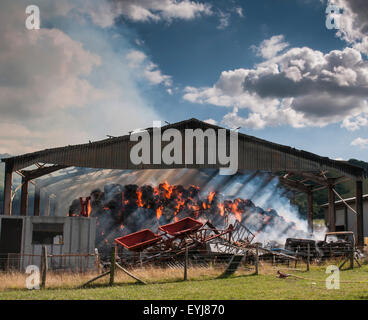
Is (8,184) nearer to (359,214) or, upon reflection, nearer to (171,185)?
(171,185)

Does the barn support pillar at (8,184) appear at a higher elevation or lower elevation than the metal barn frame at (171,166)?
lower

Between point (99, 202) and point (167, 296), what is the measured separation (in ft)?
58.7

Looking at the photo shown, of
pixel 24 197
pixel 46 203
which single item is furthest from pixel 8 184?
pixel 46 203

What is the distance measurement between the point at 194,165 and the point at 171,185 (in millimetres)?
4115

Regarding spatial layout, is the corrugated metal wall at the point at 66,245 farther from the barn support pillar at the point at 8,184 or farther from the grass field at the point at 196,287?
the barn support pillar at the point at 8,184

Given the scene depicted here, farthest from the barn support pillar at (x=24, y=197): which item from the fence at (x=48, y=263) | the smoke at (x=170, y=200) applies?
the fence at (x=48, y=263)

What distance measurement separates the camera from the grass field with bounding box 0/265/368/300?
42.4ft

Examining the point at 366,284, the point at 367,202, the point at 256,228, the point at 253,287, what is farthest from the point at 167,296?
the point at 367,202

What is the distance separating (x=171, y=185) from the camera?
98.4ft

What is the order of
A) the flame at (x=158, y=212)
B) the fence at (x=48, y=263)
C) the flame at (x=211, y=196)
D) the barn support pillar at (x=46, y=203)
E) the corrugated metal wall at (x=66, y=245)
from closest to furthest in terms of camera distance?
the fence at (x=48, y=263), the corrugated metal wall at (x=66, y=245), the flame at (x=158, y=212), the flame at (x=211, y=196), the barn support pillar at (x=46, y=203)

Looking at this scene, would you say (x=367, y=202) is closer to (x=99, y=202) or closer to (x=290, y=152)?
(x=290, y=152)

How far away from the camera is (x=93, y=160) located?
→ 2633 cm

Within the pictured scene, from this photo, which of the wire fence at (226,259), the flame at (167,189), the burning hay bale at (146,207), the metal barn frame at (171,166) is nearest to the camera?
the wire fence at (226,259)

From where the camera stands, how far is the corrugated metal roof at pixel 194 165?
26.0 metres
